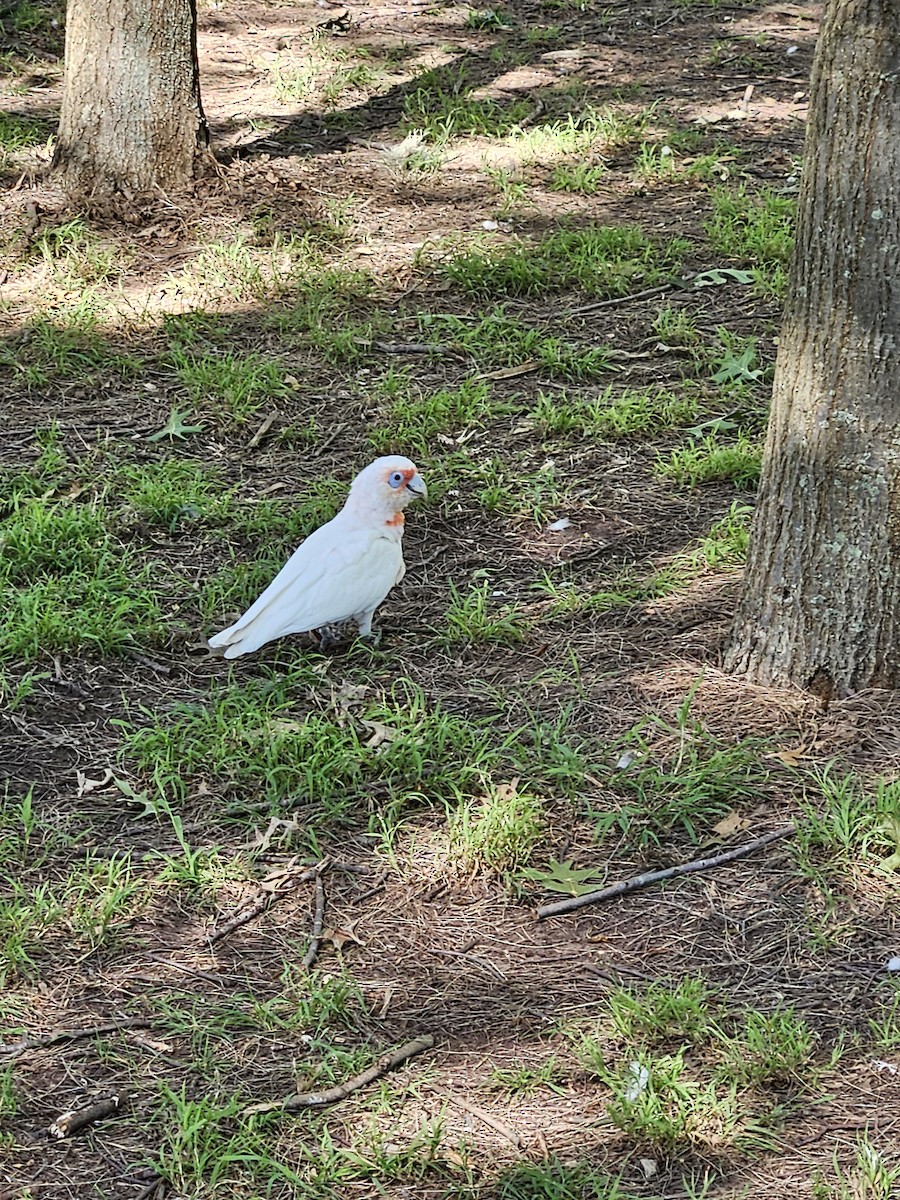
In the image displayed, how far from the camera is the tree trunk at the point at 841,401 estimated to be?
3340mm

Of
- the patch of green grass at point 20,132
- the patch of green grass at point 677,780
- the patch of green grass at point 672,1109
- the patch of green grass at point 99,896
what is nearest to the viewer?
the patch of green grass at point 672,1109

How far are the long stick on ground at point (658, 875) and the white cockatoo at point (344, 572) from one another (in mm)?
1135

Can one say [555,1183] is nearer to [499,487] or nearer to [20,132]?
[499,487]

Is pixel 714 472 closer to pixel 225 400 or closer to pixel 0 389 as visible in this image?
pixel 225 400

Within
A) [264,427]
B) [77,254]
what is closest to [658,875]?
[264,427]

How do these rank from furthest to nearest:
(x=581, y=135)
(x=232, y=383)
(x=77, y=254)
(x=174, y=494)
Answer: (x=581, y=135)
(x=77, y=254)
(x=232, y=383)
(x=174, y=494)

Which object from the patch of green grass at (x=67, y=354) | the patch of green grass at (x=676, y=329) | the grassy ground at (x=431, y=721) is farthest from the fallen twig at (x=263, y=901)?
the patch of green grass at (x=676, y=329)

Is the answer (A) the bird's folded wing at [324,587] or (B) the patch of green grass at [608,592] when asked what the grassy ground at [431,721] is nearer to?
(B) the patch of green grass at [608,592]

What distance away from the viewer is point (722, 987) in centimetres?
292

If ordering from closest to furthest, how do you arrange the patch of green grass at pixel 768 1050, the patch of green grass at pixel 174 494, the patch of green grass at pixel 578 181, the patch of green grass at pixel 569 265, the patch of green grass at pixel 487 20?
the patch of green grass at pixel 768 1050 < the patch of green grass at pixel 174 494 < the patch of green grass at pixel 569 265 < the patch of green grass at pixel 578 181 < the patch of green grass at pixel 487 20

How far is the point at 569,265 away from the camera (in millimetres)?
6039

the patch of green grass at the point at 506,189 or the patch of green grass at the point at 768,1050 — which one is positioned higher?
the patch of green grass at the point at 506,189

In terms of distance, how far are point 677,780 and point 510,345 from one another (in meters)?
2.58

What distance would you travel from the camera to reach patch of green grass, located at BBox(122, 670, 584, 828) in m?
3.50
